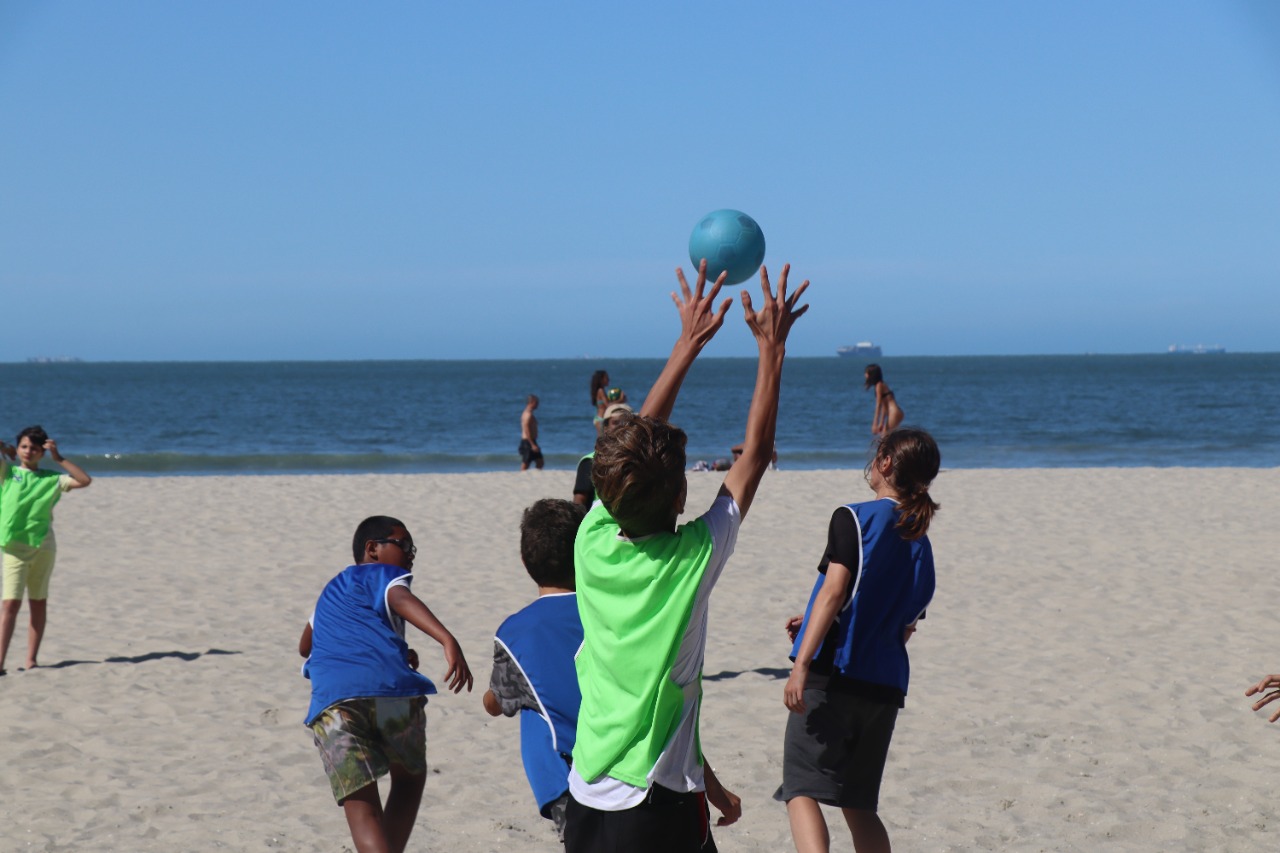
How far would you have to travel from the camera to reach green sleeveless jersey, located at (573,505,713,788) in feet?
8.09

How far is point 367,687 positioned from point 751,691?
3634 mm

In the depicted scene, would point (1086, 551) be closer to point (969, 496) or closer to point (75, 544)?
point (969, 496)

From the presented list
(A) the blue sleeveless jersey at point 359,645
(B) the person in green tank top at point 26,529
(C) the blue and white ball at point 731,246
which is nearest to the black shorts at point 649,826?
(A) the blue sleeveless jersey at point 359,645

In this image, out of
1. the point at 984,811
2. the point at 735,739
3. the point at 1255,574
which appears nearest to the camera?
the point at 984,811

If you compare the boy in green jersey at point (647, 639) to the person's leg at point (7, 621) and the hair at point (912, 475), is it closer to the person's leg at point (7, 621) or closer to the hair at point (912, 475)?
the hair at point (912, 475)

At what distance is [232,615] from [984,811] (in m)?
6.07

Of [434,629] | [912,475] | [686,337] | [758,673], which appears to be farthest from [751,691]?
[686,337]

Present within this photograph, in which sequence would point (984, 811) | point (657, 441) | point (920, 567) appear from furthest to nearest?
point (984, 811) → point (920, 567) → point (657, 441)

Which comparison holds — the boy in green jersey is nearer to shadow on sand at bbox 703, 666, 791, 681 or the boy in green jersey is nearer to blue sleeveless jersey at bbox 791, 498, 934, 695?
blue sleeveless jersey at bbox 791, 498, 934, 695

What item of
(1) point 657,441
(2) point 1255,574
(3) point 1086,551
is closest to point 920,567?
(1) point 657,441

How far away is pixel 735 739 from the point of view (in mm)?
5992

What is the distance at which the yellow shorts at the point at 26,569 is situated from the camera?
725cm

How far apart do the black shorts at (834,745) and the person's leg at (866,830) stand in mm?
44

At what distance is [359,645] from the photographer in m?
3.66
